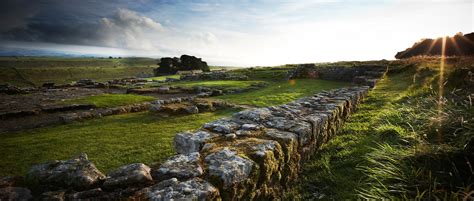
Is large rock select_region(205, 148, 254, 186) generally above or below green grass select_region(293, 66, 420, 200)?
above

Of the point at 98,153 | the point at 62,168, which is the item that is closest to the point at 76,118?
the point at 98,153

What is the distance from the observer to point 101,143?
27.2ft

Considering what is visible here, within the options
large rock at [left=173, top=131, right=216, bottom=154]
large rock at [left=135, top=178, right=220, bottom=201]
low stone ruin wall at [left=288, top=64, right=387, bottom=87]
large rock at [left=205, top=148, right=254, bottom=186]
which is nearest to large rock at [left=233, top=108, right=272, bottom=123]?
large rock at [left=173, top=131, right=216, bottom=154]

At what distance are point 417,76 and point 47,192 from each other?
22993 millimetres

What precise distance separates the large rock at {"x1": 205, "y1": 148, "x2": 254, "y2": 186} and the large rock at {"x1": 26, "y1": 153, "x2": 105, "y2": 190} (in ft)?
4.12

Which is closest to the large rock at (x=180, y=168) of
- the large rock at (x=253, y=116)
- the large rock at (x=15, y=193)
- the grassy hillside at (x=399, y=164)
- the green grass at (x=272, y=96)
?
the large rock at (x=15, y=193)

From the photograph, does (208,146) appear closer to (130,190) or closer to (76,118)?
(130,190)

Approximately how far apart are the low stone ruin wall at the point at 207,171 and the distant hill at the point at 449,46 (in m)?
44.9

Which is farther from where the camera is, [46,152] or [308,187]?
[46,152]

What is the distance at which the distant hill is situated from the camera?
139 ft

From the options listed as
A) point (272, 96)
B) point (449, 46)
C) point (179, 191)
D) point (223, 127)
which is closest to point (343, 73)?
point (272, 96)

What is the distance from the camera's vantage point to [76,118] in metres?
12.6

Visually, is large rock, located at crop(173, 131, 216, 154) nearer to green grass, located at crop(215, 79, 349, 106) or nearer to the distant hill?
green grass, located at crop(215, 79, 349, 106)

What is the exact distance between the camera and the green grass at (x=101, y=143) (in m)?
6.77
